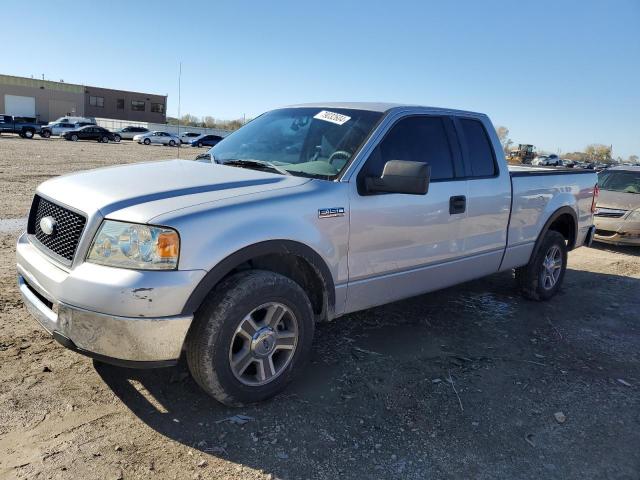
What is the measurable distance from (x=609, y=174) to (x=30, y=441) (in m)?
11.7

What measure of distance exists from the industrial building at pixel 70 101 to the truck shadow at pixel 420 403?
6947 cm

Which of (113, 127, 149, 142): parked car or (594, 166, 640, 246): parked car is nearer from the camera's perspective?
(594, 166, 640, 246): parked car

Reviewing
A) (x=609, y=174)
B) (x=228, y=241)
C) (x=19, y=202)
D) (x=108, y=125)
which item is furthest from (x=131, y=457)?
(x=108, y=125)

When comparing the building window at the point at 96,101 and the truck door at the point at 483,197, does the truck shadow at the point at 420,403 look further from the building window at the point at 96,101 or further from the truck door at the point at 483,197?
the building window at the point at 96,101

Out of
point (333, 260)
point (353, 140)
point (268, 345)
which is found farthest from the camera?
point (353, 140)

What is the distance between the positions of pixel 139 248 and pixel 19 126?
142 ft

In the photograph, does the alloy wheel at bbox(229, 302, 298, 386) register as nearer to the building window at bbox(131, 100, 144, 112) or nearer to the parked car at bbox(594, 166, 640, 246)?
the parked car at bbox(594, 166, 640, 246)

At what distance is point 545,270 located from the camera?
19.1ft

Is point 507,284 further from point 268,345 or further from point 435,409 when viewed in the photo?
point 268,345

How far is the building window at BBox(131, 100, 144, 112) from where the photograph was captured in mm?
78938

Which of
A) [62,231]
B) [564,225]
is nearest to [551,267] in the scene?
[564,225]

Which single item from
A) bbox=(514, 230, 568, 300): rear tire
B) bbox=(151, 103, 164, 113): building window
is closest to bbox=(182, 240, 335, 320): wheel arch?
bbox=(514, 230, 568, 300): rear tire

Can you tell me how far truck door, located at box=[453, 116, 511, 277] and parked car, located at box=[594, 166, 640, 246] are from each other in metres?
5.70

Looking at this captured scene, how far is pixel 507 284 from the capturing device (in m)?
6.57
